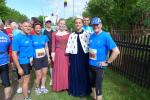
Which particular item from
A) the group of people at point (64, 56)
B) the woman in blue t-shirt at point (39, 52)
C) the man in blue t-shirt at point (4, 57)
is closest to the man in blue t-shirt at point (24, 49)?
the group of people at point (64, 56)

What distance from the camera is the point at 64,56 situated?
7.93m

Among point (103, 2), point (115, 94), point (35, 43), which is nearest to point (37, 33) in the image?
point (35, 43)

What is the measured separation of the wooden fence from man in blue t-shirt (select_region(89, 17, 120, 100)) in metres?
2.13

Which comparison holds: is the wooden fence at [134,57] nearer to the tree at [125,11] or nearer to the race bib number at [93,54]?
the race bib number at [93,54]

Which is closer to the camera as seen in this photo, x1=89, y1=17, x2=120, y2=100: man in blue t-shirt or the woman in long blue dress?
x1=89, y1=17, x2=120, y2=100: man in blue t-shirt

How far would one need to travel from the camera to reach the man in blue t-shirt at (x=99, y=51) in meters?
6.03

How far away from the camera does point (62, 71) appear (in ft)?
26.4

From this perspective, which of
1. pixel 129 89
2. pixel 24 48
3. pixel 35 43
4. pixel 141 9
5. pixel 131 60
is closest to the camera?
pixel 24 48

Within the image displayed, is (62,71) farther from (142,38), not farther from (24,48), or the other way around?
(142,38)

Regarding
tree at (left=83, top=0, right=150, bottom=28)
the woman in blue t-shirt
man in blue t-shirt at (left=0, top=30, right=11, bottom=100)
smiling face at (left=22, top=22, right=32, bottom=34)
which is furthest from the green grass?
tree at (left=83, top=0, right=150, bottom=28)

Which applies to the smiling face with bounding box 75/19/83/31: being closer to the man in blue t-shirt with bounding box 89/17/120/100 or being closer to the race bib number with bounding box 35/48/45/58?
the man in blue t-shirt with bounding box 89/17/120/100

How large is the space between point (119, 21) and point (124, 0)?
234 cm

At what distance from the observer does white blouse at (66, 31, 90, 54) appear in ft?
23.5

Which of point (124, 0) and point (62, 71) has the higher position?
point (124, 0)
